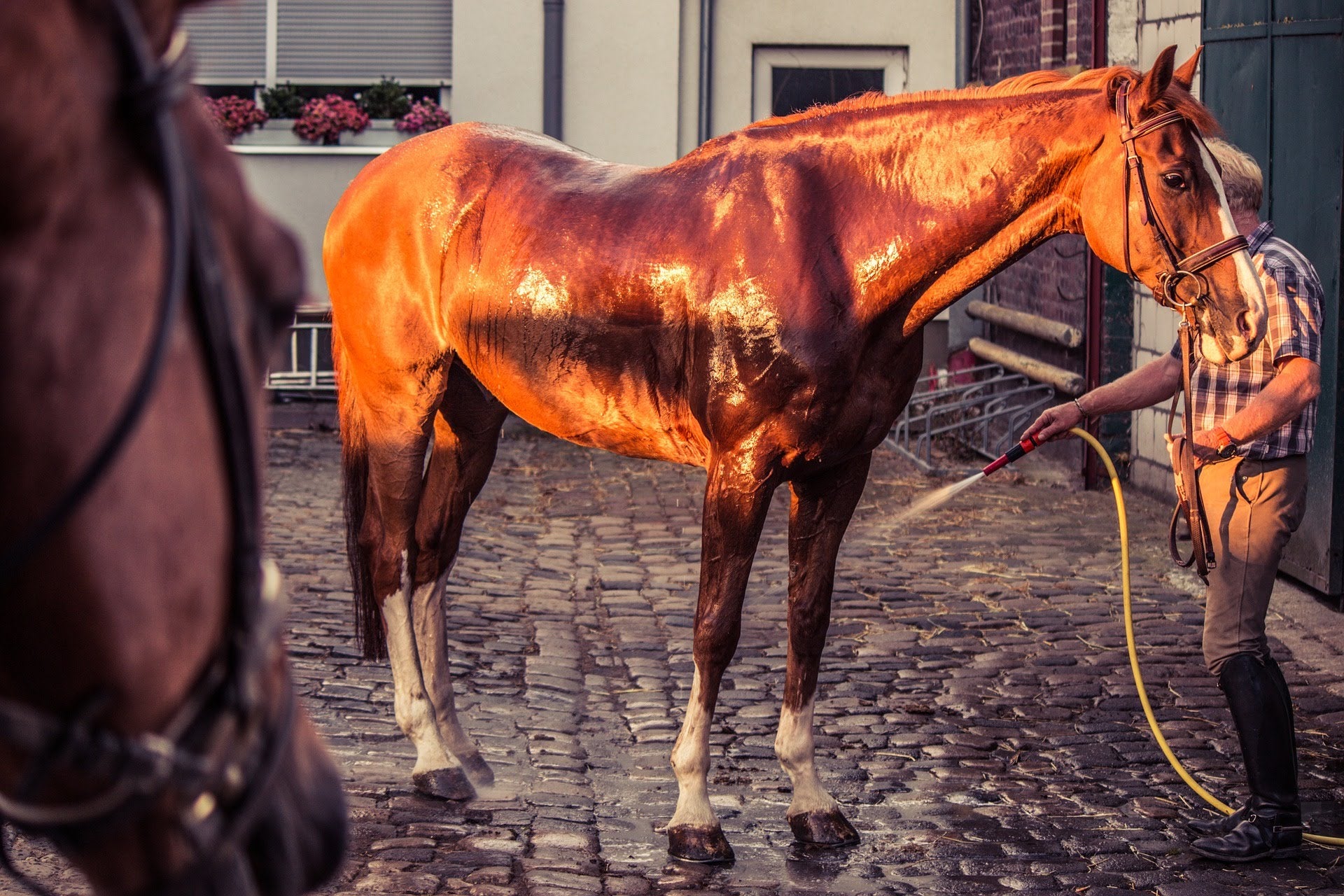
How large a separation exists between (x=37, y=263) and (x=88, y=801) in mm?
472

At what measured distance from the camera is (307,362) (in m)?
13.4

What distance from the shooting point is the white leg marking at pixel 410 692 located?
4828 millimetres

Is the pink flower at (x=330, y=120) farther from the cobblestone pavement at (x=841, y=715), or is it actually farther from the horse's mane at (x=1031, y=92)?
the horse's mane at (x=1031, y=92)

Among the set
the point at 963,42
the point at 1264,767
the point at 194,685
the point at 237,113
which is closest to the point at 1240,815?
the point at 1264,767

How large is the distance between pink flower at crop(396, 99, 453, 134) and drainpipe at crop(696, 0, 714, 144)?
2.29 meters

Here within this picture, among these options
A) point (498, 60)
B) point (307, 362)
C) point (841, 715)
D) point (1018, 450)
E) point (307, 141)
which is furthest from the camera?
point (307, 362)

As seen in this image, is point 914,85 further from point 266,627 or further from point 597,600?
point 266,627

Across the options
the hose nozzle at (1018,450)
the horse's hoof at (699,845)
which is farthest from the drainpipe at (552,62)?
the horse's hoof at (699,845)

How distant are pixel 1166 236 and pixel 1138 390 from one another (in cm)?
87

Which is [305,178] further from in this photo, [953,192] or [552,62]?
[953,192]

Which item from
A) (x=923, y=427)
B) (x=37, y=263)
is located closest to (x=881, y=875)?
(x=37, y=263)

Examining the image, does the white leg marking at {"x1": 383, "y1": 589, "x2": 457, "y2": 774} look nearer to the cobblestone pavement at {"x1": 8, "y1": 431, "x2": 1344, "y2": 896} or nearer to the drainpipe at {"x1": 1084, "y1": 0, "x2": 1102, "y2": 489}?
the cobblestone pavement at {"x1": 8, "y1": 431, "x2": 1344, "y2": 896}

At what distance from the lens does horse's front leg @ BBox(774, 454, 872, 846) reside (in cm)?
457

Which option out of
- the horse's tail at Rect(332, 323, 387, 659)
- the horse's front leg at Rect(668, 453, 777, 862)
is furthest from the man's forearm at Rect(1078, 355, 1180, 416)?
the horse's tail at Rect(332, 323, 387, 659)
